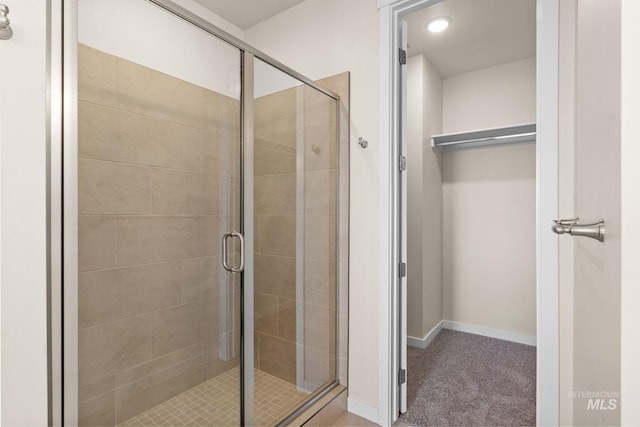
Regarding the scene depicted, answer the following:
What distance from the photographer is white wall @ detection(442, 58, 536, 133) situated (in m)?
2.90

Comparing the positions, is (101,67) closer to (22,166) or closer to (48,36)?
(48,36)

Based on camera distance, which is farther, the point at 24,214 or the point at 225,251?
the point at 225,251

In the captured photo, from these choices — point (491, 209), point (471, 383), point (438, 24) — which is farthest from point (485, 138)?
point (471, 383)

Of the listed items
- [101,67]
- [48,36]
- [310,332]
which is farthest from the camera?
[310,332]

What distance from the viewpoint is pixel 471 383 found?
7.32 feet

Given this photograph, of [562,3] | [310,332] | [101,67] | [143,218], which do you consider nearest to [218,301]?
[143,218]

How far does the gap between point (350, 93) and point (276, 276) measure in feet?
3.88

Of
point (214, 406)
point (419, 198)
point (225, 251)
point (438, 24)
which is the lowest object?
point (214, 406)

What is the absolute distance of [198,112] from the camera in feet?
4.06

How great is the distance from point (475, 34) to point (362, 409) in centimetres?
287

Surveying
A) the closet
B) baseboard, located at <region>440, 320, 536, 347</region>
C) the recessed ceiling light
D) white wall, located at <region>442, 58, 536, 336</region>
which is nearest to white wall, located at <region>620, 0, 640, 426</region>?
the recessed ceiling light

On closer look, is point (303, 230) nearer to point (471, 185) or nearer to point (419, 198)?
point (419, 198)

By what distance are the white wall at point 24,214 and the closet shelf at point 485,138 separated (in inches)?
114

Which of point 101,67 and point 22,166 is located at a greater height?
point 101,67
